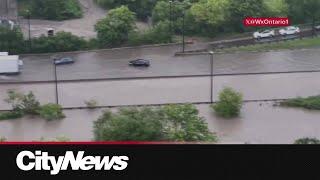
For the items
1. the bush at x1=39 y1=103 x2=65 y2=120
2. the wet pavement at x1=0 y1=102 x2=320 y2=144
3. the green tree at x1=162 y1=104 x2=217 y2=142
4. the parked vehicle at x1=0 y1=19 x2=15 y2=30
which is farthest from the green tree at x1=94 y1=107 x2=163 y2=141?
the parked vehicle at x1=0 y1=19 x2=15 y2=30

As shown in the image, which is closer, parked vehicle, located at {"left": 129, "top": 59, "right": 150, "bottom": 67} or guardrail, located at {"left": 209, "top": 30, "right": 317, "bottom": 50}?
parked vehicle, located at {"left": 129, "top": 59, "right": 150, "bottom": 67}

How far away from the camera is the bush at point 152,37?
14.4 meters

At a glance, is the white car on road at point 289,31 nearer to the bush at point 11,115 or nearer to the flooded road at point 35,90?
the flooded road at point 35,90

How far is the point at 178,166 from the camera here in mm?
2432

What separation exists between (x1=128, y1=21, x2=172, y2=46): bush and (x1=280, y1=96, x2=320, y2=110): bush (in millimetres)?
4819

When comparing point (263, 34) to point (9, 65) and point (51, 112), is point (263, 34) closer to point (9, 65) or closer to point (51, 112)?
point (9, 65)

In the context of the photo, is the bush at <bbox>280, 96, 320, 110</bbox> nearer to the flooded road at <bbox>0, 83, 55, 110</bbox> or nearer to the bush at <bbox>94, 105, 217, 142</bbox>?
the bush at <bbox>94, 105, 217, 142</bbox>

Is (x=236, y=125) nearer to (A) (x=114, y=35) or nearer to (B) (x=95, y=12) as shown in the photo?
(A) (x=114, y=35)

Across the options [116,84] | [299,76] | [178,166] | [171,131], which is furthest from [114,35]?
[178,166]

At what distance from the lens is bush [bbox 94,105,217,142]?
730 cm

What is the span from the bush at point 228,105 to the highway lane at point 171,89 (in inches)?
27.4

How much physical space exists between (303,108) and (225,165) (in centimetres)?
786

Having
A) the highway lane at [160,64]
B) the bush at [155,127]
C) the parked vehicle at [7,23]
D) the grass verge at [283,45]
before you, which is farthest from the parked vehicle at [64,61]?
the bush at [155,127]

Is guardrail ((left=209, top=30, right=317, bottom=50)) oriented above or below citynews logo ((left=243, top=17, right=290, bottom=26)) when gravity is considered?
below
